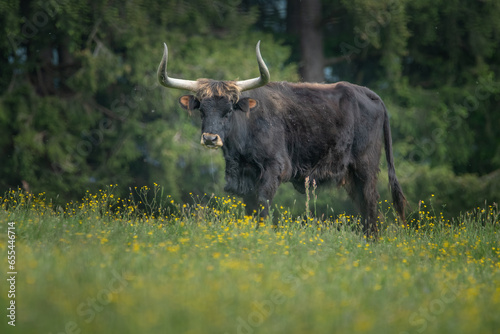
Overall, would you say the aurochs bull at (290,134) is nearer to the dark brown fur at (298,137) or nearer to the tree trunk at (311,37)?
the dark brown fur at (298,137)

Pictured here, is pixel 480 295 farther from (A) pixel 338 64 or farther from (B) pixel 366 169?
(A) pixel 338 64

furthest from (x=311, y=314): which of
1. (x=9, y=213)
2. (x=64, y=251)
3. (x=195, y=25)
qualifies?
(x=195, y=25)

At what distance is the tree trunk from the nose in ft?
26.4

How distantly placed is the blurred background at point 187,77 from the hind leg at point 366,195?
494 centimetres

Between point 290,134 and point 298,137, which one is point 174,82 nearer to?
point 290,134

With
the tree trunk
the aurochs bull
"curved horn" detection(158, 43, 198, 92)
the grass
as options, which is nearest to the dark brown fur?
the aurochs bull

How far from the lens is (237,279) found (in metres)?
4.66

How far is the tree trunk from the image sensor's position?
15.2 m

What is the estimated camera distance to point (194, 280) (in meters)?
4.57

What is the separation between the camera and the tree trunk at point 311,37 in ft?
50.0

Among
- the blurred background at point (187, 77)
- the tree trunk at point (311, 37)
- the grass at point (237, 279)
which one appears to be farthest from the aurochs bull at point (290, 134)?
the tree trunk at point (311, 37)

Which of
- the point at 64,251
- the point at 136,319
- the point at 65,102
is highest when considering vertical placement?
the point at 136,319

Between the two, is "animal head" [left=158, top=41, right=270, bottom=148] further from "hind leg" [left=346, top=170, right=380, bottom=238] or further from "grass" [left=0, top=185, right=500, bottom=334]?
"hind leg" [left=346, top=170, right=380, bottom=238]

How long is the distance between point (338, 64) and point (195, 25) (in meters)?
4.18
